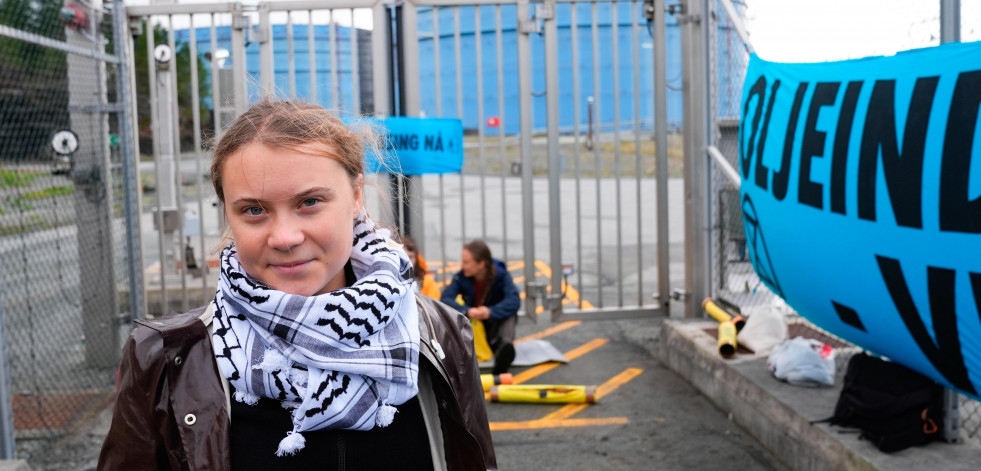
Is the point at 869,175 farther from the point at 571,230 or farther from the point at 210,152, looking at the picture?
the point at 571,230

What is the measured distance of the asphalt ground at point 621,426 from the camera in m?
4.92

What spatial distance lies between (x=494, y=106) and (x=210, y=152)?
257 inches

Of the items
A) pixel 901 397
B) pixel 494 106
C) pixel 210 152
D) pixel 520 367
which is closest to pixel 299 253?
pixel 210 152

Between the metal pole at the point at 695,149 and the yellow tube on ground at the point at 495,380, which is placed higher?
the metal pole at the point at 695,149

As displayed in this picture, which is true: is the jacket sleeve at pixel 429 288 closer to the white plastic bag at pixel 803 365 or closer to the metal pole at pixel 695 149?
the metal pole at pixel 695 149

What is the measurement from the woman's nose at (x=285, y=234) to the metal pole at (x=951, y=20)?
2.93 metres

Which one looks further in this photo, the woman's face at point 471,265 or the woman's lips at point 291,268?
the woman's face at point 471,265

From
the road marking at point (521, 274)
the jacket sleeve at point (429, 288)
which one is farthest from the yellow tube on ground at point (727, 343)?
the road marking at point (521, 274)

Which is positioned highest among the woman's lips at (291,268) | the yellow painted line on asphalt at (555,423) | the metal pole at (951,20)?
the metal pole at (951,20)

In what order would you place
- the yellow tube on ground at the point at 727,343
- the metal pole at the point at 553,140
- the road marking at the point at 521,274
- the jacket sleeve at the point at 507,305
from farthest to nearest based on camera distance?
the road marking at the point at 521,274 → the metal pole at the point at 553,140 → the jacket sleeve at the point at 507,305 → the yellow tube on ground at the point at 727,343

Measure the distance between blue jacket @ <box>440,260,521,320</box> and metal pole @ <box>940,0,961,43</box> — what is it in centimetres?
379

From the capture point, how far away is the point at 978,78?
3055 mm

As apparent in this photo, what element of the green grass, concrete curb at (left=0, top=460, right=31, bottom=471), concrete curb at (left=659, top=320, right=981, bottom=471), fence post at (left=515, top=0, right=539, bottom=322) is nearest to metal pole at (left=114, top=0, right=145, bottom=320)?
the green grass

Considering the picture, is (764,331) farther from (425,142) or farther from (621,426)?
(425,142)
